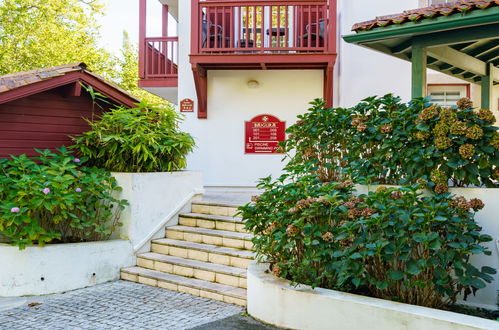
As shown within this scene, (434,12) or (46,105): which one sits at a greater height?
(434,12)

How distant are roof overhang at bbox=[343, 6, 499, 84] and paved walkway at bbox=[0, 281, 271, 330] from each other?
12.2ft

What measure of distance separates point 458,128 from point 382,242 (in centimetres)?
149

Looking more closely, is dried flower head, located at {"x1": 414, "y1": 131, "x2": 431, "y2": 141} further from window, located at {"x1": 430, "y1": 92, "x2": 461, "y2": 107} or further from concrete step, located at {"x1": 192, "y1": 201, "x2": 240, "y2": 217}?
window, located at {"x1": 430, "y1": 92, "x2": 461, "y2": 107}

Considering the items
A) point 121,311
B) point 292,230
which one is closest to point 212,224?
point 121,311

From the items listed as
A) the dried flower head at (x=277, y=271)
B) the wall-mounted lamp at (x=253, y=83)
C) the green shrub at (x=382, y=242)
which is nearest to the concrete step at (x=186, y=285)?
the dried flower head at (x=277, y=271)

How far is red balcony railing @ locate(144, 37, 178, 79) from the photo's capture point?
1117 cm

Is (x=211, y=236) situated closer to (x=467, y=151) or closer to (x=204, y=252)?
(x=204, y=252)

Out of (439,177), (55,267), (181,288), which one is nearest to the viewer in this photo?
(439,177)

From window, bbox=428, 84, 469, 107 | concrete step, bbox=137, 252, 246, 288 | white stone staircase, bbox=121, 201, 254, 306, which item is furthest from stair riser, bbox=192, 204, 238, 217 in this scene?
window, bbox=428, 84, 469, 107

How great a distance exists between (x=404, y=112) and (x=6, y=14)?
20503mm

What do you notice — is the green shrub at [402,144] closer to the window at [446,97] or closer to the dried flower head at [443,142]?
the dried flower head at [443,142]

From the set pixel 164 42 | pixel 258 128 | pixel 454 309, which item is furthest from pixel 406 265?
pixel 164 42

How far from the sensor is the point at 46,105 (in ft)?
23.2

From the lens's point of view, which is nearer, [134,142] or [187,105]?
[134,142]
